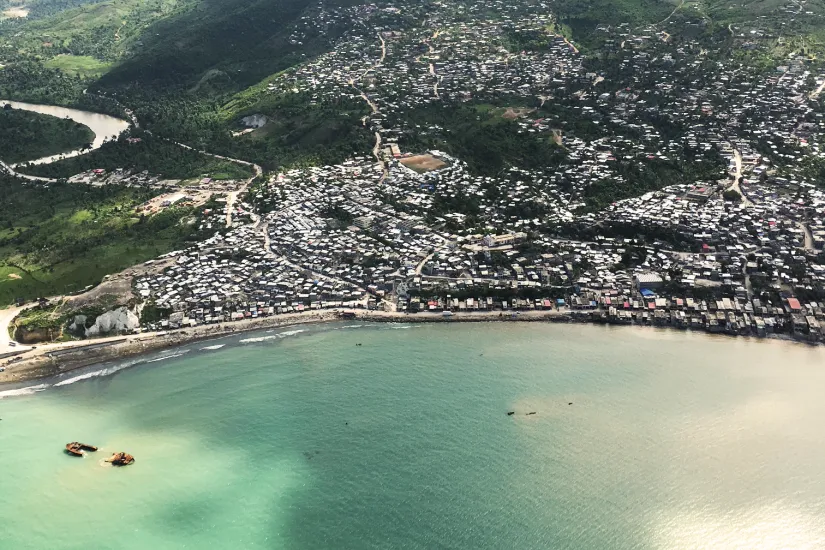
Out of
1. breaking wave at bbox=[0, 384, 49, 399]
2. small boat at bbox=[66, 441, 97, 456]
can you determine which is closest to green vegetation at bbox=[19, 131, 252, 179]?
breaking wave at bbox=[0, 384, 49, 399]

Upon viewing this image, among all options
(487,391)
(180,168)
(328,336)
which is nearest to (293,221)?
(328,336)

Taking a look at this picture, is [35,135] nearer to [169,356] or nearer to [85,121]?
[85,121]

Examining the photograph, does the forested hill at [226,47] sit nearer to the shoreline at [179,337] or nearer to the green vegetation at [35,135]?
the green vegetation at [35,135]

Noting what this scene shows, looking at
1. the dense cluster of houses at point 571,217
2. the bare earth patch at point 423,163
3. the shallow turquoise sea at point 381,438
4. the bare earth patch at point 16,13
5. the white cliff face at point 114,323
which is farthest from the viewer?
the bare earth patch at point 16,13

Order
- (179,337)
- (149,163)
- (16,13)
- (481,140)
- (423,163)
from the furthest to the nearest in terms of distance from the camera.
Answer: (16,13)
(149,163)
(481,140)
(423,163)
(179,337)

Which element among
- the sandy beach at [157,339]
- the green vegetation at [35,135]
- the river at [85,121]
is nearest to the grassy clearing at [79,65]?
the river at [85,121]

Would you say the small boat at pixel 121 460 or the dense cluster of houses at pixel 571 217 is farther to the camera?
the dense cluster of houses at pixel 571 217

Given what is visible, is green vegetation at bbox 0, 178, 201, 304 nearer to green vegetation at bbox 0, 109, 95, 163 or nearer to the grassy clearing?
green vegetation at bbox 0, 109, 95, 163

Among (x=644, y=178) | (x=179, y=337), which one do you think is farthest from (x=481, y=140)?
(x=179, y=337)
